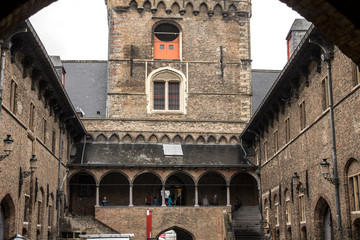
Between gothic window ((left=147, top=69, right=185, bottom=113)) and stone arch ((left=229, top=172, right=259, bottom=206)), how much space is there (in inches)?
229

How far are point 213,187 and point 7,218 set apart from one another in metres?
18.5

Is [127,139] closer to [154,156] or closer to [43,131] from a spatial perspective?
[154,156]

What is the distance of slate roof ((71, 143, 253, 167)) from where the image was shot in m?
33.4

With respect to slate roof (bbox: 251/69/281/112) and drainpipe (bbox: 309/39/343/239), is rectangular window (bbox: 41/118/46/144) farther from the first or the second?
slate roof (bbox: 251/69/281/112)

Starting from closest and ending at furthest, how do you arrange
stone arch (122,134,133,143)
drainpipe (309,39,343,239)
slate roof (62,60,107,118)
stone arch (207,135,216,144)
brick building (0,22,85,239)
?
drainpipe (309,39,343,239)
brick building (0,22,85,239)
stone arch (122,134,133,143)
stone arch (207,135,216,144)
slate roof (62,60,107,118)

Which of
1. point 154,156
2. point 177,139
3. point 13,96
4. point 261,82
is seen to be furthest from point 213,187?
point 13,96

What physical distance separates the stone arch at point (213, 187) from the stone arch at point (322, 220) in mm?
15275

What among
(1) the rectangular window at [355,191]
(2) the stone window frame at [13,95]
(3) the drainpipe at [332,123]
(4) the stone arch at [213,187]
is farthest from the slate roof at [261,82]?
(1) the rectangular window at [355,191]

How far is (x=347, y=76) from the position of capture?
16.3 meters

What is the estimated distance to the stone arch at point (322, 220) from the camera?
1964 centimetres

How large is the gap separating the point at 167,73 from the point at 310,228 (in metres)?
19.3

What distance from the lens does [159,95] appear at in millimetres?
37688

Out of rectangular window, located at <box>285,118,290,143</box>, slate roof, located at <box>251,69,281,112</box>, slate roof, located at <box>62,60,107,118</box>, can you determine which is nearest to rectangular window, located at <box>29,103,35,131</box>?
rectangular window, located at <box>285,118,290,143</box>

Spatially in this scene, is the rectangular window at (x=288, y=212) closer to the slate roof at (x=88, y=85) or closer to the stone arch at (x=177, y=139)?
the stone arch at (x=177, y=139)
